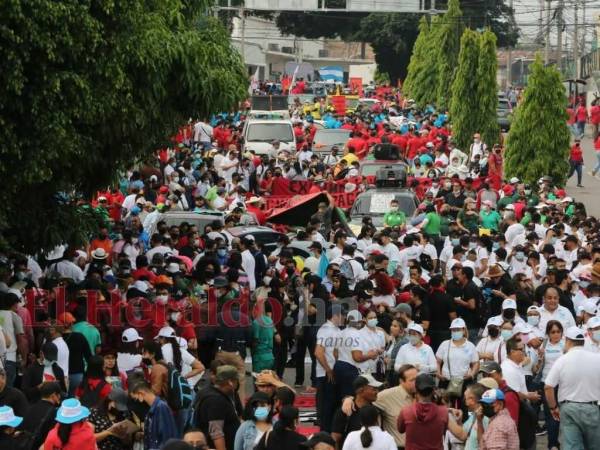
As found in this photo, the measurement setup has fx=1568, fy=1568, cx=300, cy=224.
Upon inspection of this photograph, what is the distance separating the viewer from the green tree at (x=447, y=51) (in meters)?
61.8

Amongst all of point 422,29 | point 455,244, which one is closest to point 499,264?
point 455,244

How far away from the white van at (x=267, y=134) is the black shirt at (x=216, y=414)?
3049 centimetres

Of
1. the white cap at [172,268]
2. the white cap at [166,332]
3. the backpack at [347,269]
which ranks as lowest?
the backpack at [347,269]

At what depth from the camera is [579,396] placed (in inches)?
559

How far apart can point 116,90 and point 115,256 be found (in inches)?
224

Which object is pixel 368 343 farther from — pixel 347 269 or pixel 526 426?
pixel 347 269

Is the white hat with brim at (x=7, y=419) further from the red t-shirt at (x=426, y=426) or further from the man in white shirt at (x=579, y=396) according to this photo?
the man in white shirt at (x=579, y=396)

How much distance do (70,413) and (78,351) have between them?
429cm

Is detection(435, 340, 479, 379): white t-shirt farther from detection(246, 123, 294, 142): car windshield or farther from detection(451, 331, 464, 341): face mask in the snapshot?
detection(246, 123, 294, 142): car windshield

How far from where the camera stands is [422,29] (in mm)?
75438

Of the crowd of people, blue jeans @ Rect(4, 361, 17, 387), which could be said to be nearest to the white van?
the crowd of people

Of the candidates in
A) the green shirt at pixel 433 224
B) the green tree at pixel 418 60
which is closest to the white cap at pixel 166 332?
the green shirt at pixel 433 224

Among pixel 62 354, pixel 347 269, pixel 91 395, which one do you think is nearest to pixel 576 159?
pixel 347 269

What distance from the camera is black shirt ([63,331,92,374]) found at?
1579 centimetres
